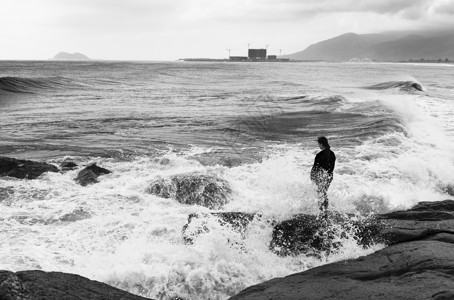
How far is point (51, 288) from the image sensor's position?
4844mm

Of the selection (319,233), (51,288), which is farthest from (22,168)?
(319,233)

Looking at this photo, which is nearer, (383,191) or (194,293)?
(194,293)

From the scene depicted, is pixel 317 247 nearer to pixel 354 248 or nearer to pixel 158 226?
pixel 354 248

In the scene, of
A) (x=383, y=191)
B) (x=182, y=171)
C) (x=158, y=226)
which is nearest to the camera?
(x=158, y=226)

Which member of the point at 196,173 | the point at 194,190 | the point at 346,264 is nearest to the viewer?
the point at 346,264

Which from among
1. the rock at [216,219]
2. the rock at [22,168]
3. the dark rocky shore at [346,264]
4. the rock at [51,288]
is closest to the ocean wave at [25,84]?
the rock at [22,168]

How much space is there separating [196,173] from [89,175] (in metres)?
3.02

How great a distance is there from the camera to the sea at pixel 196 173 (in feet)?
23.3

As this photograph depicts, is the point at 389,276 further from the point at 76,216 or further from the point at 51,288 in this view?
the point at 76,216

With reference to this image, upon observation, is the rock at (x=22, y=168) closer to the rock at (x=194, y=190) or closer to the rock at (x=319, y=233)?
the rock at (x=194, y=190)

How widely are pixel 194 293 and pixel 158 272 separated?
0.76m

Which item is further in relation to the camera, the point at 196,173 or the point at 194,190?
the point at 196,173

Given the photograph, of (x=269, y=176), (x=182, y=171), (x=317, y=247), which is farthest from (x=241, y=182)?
(x=317, y=247)

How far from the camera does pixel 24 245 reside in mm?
7543
